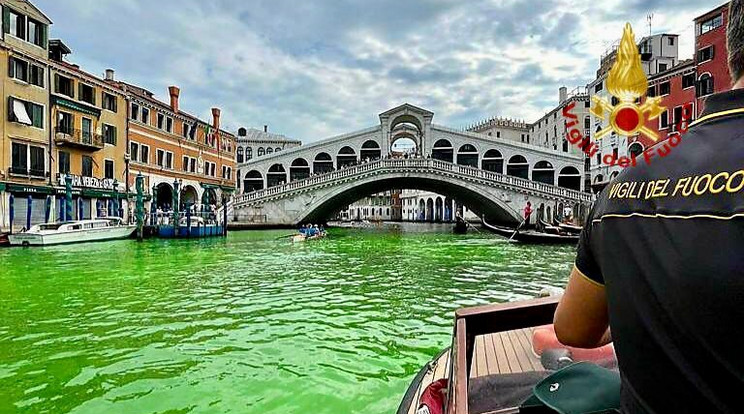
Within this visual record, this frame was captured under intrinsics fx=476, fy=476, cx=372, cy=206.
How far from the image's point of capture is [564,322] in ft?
3.65

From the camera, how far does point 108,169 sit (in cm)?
2150

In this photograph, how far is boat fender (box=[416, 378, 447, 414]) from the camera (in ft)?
6.56

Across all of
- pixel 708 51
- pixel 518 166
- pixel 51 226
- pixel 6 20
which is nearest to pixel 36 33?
pixel 6 20

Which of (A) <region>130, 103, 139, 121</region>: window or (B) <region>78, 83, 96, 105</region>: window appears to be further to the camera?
(A) <region>130, 103, 139, 121</region>: window

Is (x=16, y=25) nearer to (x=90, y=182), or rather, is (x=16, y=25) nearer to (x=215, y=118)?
(x=90, y=182)

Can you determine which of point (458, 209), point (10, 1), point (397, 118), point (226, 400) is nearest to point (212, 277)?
point (226, 400)

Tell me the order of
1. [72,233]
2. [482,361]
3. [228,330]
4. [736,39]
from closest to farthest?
[736,39] → [482,361] → [228,330] → [72,233]

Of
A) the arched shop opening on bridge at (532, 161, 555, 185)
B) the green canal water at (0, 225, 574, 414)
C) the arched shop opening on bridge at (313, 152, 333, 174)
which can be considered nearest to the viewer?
the green canal water at (0, 225, 574, 414)

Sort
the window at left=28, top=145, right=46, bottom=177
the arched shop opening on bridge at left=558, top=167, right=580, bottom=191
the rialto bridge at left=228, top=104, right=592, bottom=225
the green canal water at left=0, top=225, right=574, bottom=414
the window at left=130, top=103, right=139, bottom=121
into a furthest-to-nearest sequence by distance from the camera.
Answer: the arched shop opening on bridge at left=558, top=167, right=580, bottom=191 < the rialto bridge at left=228, top=104, right=592, bottom=225 < the window at left=130, top=103, right=139, bottom=121 < the window at left=28, top=145, right=46, bottom=177 < the green canal water at left=0, top=225, right=574, bottom=414

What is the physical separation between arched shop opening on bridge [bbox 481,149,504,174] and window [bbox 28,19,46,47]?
26.8m

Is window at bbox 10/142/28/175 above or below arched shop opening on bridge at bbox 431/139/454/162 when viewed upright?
below

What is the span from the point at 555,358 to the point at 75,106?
2182cm

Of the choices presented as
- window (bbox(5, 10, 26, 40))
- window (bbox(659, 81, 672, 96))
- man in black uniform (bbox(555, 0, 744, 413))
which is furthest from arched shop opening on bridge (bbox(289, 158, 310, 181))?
man in black uniform (bbox(555, 0, 744, 413))

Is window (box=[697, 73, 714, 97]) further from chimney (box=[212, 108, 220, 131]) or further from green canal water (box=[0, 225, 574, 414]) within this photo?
chimney (box=[212, 108, 220, 131])
